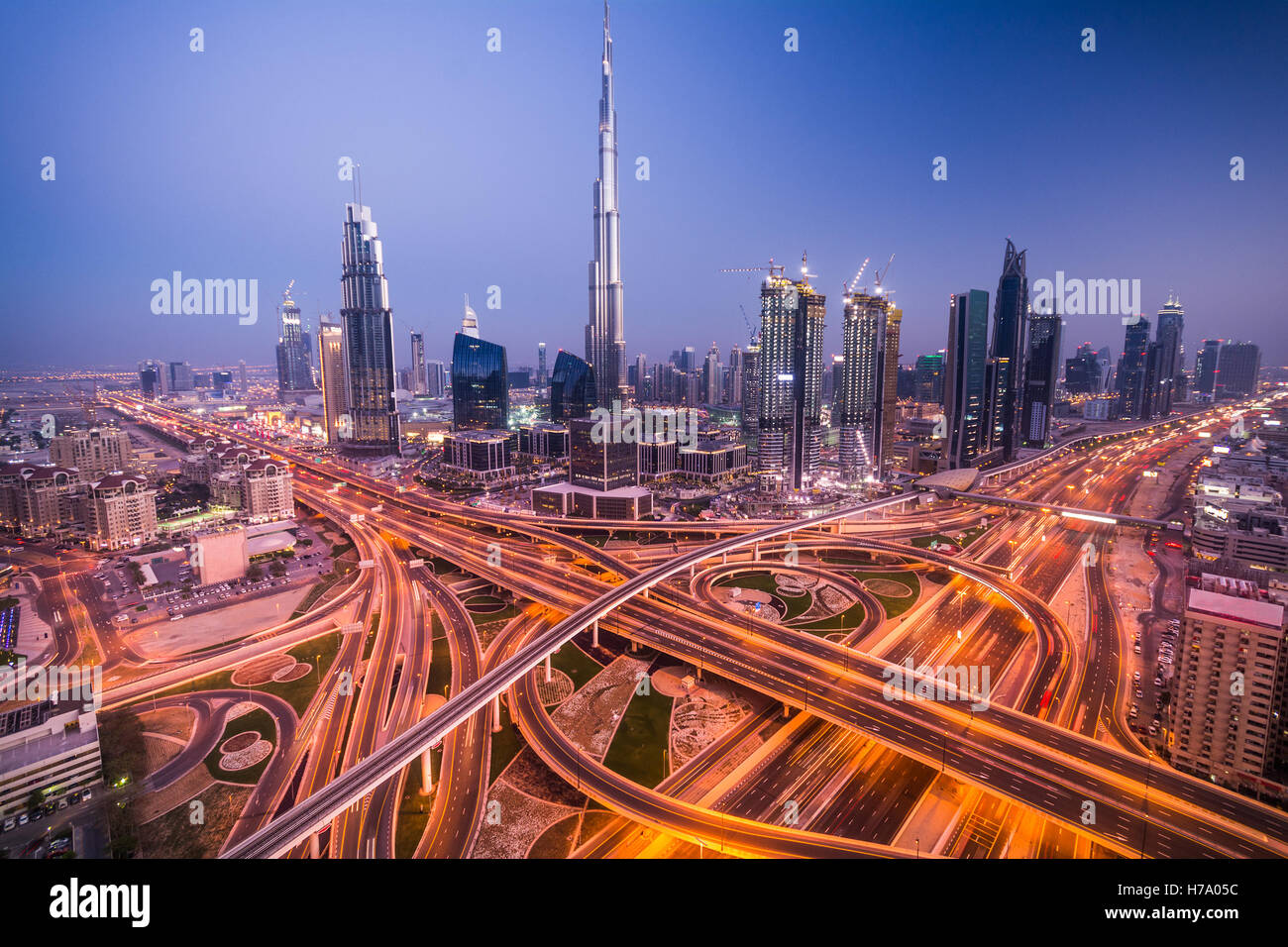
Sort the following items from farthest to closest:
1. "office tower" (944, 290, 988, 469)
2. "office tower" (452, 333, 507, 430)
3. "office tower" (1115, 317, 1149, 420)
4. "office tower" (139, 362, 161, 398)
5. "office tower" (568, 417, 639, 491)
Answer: "office tower" (139, 362, 161, 398), "office tower" (1115, 317, 1149, 420), "office tower" (452, 333, 507, 430), "office tower" (944, 290, 988, 469), "office tower" (568, 417, 639, 491)

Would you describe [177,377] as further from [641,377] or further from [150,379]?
[641,377]

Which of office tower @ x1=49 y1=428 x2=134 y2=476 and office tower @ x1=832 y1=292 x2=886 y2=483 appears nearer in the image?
office tower @ x1=49 y1=428 x2=134 y2=476

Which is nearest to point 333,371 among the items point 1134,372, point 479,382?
point 479,382

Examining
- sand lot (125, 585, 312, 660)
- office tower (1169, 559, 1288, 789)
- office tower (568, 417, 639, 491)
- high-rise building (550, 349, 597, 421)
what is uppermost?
high-rise building (550, 349, 597, 421)

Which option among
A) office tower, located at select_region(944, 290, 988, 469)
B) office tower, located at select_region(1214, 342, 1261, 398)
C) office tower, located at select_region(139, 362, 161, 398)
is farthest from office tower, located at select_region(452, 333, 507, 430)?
office tower, located at select_region(1214, 342, 1261, 398)

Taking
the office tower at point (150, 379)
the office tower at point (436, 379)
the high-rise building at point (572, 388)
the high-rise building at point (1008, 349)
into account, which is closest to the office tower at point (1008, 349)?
the high-rise building at point (1008, 349)

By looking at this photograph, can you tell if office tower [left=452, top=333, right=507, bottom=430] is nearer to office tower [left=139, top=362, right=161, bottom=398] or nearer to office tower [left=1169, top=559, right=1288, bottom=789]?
office tower [left=139, top=362, right=161, bottom=398]
